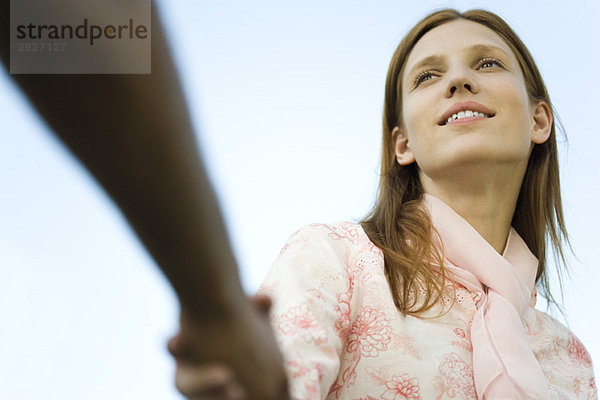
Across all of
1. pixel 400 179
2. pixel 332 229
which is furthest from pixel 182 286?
pixel 400 179

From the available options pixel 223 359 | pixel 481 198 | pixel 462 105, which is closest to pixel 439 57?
pixel 462 105

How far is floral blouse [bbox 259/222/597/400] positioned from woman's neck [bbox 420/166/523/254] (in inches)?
11.1

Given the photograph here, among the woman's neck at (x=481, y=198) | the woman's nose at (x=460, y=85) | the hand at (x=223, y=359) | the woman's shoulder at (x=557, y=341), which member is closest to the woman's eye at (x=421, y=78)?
the woman's nose at (x=460, y=85)

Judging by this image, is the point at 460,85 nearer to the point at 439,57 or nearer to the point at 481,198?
the point at 439,57

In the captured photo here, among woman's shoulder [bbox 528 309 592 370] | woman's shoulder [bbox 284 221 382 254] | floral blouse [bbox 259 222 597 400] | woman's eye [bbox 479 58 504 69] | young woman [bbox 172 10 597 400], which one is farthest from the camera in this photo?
woman's eye [bbox 479 58 504 69]

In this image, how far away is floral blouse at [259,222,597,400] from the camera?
33.4 inches

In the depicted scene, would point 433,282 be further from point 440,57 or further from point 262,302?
point 262,302

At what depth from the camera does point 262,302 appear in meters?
0.45

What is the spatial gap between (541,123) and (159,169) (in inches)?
62.5

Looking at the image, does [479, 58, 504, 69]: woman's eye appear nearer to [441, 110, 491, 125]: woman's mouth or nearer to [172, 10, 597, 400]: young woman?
[172, 10, 597, 400]: young woman

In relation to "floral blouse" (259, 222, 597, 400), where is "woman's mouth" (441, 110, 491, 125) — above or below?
above

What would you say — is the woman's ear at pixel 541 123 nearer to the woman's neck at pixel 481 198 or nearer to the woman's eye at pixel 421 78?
the woman's neck at pixel 481 198

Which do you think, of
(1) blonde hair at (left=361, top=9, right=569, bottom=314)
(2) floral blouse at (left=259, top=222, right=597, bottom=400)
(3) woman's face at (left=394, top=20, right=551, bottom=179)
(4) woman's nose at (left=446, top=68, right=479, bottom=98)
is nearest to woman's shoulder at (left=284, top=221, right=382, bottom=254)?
(2) floral blouse at (left=259, top=222, right=597, bottom=400)

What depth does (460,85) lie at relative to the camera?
1.44m
